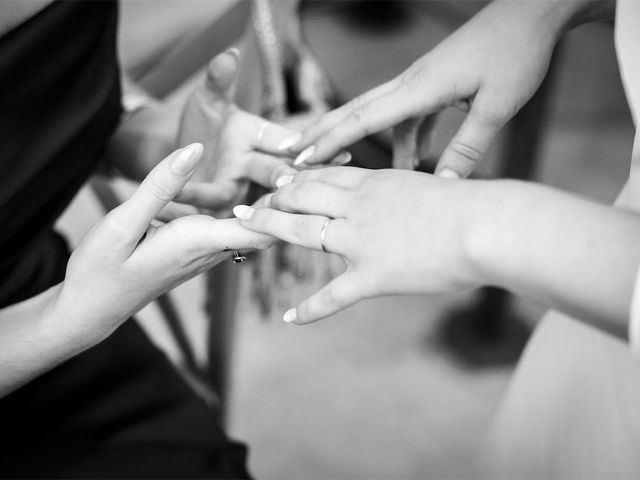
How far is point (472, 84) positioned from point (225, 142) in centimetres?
31

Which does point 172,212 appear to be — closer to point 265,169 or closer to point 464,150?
point 265,169

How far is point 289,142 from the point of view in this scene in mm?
791

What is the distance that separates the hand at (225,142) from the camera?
803 mm

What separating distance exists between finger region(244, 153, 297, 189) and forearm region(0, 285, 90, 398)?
0.25 meters

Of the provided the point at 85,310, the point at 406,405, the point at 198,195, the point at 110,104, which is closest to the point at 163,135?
the point at 110,104

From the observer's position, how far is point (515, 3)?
74 centimetres

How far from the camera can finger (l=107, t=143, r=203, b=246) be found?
1.93ft

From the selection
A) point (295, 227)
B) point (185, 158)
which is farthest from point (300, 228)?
point (185, 158)

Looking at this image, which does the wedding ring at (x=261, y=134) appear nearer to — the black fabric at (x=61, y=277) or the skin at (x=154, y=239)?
the skin at (x=154, y=239)

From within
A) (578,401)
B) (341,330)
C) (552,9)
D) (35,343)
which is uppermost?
(552,9)

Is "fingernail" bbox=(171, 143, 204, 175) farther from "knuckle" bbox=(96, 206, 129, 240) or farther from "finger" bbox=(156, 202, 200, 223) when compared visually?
"finger" bbox=(156, 202, 200, 223)

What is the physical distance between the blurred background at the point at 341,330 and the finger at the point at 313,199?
45cm

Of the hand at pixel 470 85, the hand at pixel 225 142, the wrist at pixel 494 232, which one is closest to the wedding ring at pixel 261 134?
the hand at pixel 225 142

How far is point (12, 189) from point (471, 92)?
0.50m
